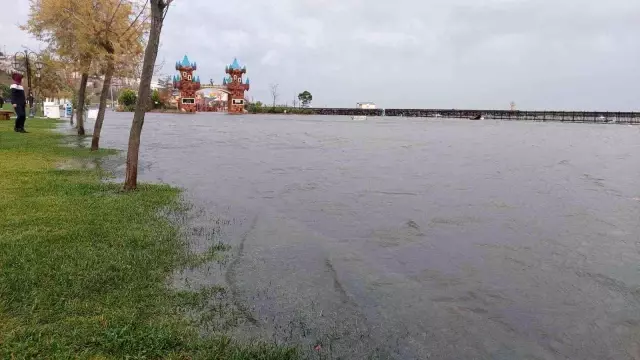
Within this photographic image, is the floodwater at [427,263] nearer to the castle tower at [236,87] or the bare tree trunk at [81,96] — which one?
the bare tree trunk at [81,96]

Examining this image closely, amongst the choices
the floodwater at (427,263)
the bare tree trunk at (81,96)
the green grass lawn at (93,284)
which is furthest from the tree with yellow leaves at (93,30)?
the green grass lawn at (93,284)

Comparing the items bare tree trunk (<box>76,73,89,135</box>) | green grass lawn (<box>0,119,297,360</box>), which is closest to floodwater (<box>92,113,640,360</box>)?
green grass lawn (<box>0,119,297,360</box>)

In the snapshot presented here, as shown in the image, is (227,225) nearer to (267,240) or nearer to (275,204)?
(267,240)

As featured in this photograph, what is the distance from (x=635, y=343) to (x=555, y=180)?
1333 cm

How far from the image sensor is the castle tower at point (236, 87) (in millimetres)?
124688

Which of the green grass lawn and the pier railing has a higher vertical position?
the pier railing

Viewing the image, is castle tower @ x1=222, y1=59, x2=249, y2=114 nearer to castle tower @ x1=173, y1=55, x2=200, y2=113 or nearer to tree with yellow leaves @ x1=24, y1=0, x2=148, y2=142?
castle tower @ x1=173, y1=55, x2=200, y2=113

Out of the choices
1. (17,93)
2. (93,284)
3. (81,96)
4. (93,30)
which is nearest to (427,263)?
(93,284)

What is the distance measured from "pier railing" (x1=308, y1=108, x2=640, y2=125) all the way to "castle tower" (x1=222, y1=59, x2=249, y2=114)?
3761cm

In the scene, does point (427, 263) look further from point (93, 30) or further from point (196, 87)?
point (196, 87)

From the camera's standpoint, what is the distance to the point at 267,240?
810 centimetres

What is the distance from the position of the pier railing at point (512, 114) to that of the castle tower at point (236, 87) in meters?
37.6

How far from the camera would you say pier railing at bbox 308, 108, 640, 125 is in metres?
103

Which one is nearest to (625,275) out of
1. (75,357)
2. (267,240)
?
(267,240)
